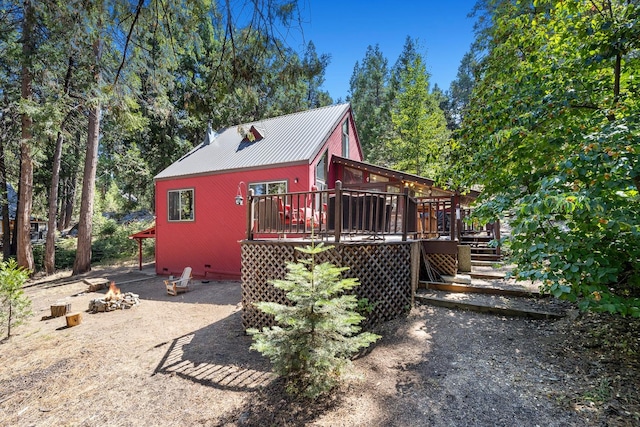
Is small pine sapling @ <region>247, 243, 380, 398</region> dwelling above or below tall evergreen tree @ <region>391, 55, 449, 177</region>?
below

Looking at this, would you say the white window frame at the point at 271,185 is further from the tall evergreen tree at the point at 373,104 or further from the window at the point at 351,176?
the tall evergreen tree at the point at 373,104

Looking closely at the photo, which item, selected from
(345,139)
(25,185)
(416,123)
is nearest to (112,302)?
(25,185)

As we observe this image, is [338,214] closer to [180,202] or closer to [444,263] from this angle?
[444,263]

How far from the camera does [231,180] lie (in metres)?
10.5

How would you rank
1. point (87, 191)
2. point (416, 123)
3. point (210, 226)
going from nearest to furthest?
point (210, 226), point (87, 191), point (416, 123)

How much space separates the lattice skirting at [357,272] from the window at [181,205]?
751cm

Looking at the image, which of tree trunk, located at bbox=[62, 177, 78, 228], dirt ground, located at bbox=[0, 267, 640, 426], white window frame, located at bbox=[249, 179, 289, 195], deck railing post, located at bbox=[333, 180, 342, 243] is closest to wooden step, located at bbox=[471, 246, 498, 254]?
dirt ground, located at bbox=[0, 267, 640, 426]

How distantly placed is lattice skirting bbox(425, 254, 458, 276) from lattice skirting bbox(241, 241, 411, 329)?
74.9 inches

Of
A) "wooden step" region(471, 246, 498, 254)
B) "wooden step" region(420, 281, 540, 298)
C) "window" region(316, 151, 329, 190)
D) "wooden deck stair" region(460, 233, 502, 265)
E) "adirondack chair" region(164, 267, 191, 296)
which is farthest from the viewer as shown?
"window" region(316, 151, 329, 190)

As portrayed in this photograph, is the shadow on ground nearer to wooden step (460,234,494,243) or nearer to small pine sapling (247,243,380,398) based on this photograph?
small pine sapling (247,243,380,398)

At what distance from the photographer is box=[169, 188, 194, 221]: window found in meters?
11.7

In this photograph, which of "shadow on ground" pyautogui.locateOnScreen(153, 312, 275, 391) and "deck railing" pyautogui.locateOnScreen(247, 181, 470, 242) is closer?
"shadow on ground" pyautogui.locateOnScreen(153, 312, 275, 391)

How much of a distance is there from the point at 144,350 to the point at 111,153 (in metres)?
16.0

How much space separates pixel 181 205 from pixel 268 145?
4488 millimetres
